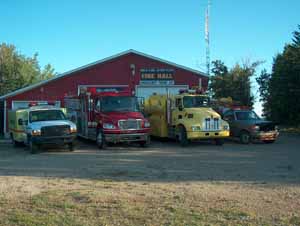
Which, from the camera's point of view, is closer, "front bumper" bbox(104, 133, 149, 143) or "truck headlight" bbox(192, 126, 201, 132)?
"front bumper" bbox(104, 133, 149, 143)

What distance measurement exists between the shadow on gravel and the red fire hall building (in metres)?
13.7

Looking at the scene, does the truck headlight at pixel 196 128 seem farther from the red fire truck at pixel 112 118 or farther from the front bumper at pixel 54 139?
the front bumper at pixel 54 139

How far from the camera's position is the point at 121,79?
115 feet

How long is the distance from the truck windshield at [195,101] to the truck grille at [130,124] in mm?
2624

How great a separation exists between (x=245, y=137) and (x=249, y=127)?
23.8 inches

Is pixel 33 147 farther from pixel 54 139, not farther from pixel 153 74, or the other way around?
pixel 153 74

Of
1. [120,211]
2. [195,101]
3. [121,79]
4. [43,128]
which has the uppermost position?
[121,79]

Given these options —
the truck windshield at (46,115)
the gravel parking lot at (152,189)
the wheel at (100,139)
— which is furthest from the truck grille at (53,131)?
the wheel at (100,139)

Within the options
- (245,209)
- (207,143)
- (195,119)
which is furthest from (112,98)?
(245,209)

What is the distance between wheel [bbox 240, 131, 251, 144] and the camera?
923 inches

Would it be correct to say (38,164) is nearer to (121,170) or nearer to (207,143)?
(121,170)

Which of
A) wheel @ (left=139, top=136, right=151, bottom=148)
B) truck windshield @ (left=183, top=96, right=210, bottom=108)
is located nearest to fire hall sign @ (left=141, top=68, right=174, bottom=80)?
truck windshield @ (left=183, top=96, right=210, bottom=108)

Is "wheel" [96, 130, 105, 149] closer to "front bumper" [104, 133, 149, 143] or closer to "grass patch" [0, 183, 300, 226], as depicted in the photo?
"front bumper" [104, 133, 149, 143]

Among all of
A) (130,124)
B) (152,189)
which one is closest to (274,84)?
(130,124)
